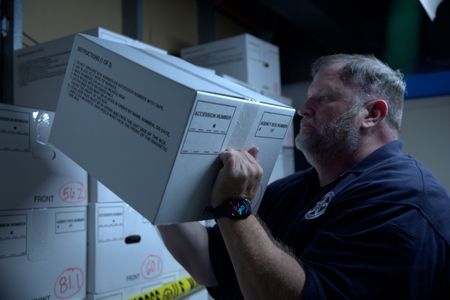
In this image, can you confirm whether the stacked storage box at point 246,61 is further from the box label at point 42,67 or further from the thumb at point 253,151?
the thumb at point 253,151

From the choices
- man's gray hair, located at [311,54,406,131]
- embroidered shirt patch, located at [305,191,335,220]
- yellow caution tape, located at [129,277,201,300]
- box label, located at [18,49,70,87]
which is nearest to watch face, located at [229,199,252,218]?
embroidered shirt patch, located at [305,191,335,220]

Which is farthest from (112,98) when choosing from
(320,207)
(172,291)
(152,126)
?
(172,291)

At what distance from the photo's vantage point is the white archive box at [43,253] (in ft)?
3.21

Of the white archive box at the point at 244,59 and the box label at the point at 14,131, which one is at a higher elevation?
the white archive box at the point at 244,59

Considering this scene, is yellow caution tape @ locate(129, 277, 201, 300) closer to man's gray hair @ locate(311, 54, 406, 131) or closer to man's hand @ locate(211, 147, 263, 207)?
man's hand @ locate(211, 147, 263, 207)

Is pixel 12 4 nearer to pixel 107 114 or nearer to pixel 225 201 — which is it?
pixel 107 114

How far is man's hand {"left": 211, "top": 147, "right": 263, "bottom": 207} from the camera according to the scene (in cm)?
80

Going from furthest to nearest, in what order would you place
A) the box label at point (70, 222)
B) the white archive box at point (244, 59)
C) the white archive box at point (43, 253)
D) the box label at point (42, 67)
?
the white archive box at point (244, 59) → the box label at point (42, 67) → the box label at point (70, 222) → the white archive box at point (43, 253)

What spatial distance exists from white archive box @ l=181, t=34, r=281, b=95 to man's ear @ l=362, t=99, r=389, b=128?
1186 mm

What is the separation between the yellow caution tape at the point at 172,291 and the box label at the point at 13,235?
0.41m

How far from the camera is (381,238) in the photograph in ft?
2.61

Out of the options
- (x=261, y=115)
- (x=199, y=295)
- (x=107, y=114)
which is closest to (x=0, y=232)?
(x=107, y=114)

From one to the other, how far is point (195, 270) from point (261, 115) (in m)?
0.53

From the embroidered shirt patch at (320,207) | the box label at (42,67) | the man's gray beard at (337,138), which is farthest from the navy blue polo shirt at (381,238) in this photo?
the box label at (42,67)
